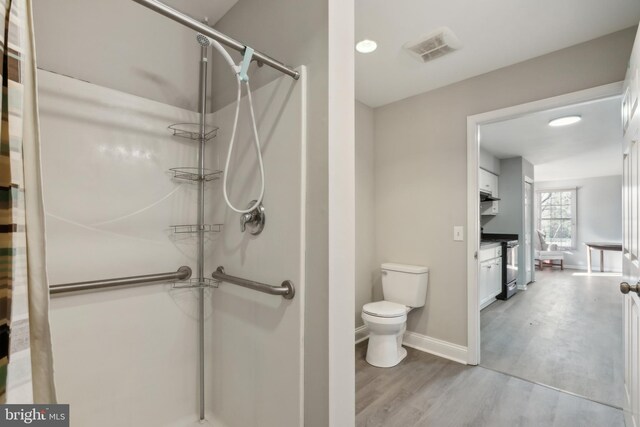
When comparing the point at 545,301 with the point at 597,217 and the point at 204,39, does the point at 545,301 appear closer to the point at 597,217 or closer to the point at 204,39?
the point at 597,217

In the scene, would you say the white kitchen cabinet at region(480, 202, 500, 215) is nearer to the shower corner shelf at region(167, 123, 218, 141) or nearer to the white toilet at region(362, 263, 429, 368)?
the white toilet at region(362, 263, 429, 368)

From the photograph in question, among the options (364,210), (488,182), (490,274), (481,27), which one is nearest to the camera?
(481,27)

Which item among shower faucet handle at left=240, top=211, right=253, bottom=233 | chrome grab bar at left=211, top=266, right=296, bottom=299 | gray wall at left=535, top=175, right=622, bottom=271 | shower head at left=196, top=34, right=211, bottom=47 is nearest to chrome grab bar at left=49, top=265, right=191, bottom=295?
chrome grab bar at left=211, top=266, right=296, bottom=299

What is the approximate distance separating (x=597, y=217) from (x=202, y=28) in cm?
944

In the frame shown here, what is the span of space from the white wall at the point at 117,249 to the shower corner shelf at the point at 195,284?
0.04 metres

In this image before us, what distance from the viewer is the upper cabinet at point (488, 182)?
446cm

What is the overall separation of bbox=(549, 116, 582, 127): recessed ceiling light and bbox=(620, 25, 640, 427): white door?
2083 millimetres

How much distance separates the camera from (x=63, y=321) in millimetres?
1263

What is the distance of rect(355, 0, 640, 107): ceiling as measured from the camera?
1.62m

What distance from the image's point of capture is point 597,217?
277 inches

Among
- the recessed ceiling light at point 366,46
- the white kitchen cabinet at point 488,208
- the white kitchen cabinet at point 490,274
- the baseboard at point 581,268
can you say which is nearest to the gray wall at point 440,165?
the recessed ceiling light at point 366,46

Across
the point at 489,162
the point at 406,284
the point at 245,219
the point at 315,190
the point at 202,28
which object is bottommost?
the point at 406,284

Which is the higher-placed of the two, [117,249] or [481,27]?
[481,27]

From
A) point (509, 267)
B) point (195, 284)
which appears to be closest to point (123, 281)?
point (195, 284)
